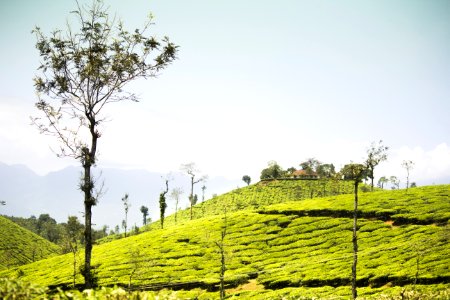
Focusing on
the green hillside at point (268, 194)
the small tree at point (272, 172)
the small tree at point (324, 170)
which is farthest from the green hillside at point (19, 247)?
the small tree at point (324, 170)

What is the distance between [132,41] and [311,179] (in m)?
152

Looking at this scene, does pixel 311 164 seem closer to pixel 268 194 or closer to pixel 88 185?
pixel 268 194

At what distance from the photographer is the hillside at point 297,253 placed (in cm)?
4878

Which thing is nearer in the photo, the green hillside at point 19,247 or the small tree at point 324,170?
the green hillside at point 19,247

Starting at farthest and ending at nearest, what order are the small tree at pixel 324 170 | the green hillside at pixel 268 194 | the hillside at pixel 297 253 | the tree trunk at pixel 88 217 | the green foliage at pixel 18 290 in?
the small tree at pixel 324 170
the green hillside at pixel 268 194
the hillside at pixel 297 253
the tree trunk at pixel 88 217
the green foliage at pixel 18 290

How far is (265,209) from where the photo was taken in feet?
322

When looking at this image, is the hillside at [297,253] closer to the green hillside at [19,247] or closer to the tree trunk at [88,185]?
the tree trunk at [88,185]

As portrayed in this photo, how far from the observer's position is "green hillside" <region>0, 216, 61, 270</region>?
123375 mm

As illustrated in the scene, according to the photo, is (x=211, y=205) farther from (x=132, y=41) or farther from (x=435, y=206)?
(x=132, y=41)

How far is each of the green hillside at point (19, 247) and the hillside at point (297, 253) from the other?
3817 centimetres

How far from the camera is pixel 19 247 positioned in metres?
134

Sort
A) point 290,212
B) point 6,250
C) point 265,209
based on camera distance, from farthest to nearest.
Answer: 1. point 6,250
2. point 265,209
3. point 290,212

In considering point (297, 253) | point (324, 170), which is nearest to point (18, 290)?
point (297, 253)

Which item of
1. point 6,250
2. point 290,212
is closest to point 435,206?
point 290,212
